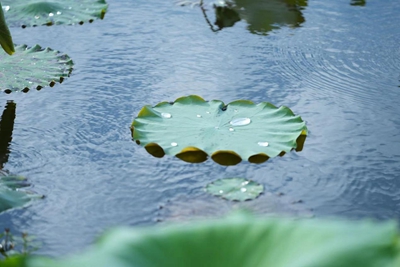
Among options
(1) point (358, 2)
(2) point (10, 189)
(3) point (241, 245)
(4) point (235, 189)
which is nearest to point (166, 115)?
(4) point (235, 189)

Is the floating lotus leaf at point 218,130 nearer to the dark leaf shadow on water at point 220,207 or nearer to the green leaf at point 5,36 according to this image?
the dark leaf shadow on water at point 220,207

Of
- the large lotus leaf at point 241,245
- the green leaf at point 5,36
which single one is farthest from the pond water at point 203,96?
the large lotus leaf at point 241,245

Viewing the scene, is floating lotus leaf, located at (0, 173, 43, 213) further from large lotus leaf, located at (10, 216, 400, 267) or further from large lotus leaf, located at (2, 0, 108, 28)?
large lotus leaf, located at (2, 0, 108, 28)

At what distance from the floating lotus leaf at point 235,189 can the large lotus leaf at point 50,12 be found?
5.21 ft

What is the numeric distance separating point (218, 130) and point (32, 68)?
3.07 ft

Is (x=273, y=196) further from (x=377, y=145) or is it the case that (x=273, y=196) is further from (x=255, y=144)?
(x=377, y=145)

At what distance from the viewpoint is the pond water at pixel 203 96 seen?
72.5 inches

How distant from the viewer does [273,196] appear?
1.86 m

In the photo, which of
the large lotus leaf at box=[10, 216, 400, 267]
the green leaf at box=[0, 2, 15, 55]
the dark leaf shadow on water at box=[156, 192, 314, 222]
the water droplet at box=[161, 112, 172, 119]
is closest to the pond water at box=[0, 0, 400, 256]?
the dark leaf shadow on water at box=[156, 192, 314, 222]

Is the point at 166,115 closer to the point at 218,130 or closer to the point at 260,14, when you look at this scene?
the point at 218,130

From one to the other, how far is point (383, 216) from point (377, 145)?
410 millimetres

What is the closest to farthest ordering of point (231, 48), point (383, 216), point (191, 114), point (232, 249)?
1. point (232, 249)
2. point (383, 216)
3. point (191, 114)
4. point (231, 48)

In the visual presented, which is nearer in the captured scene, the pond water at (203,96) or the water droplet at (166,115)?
the pond water at (203,96)

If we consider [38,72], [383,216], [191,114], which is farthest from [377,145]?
[38,72]
